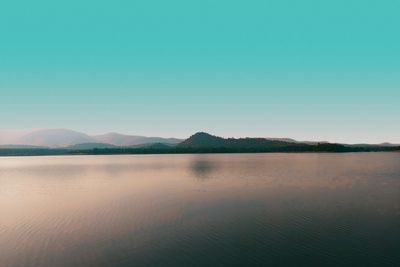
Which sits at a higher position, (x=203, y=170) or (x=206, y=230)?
(x=203, y=170)

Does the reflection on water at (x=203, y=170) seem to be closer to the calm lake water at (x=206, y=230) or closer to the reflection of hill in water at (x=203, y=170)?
the reflection of hill in water at (x=203, y=170)

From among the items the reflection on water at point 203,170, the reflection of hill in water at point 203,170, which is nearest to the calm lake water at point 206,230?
the reflection of hill in water at point 203,170

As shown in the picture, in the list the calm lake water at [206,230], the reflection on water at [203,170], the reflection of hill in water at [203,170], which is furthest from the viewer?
the reflection on water at [203,170]

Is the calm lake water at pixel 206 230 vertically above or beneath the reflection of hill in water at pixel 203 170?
beneath

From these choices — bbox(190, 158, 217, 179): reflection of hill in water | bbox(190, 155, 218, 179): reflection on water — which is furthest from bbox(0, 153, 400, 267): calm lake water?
bbox(190, 155, 218, 179): reflection on water

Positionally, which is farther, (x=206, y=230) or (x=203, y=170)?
(x=203, y=170)

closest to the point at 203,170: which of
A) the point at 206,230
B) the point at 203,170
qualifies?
the point at 203,170

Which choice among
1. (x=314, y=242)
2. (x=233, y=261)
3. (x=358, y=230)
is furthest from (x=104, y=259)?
(x=358, y=230)

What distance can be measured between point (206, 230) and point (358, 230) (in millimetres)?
11279

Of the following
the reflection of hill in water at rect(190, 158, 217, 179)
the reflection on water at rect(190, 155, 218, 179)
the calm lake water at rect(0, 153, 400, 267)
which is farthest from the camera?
the reflection on water at rect(190, 155, 218, 179)

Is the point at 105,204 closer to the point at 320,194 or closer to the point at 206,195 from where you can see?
the point at 206,195

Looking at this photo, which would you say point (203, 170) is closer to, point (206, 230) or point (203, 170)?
point (203, 170)

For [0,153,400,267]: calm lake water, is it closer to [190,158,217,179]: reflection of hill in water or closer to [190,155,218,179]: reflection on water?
[190,158,217,179]: reflection of hill in water

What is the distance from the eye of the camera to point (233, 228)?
25250 mm
